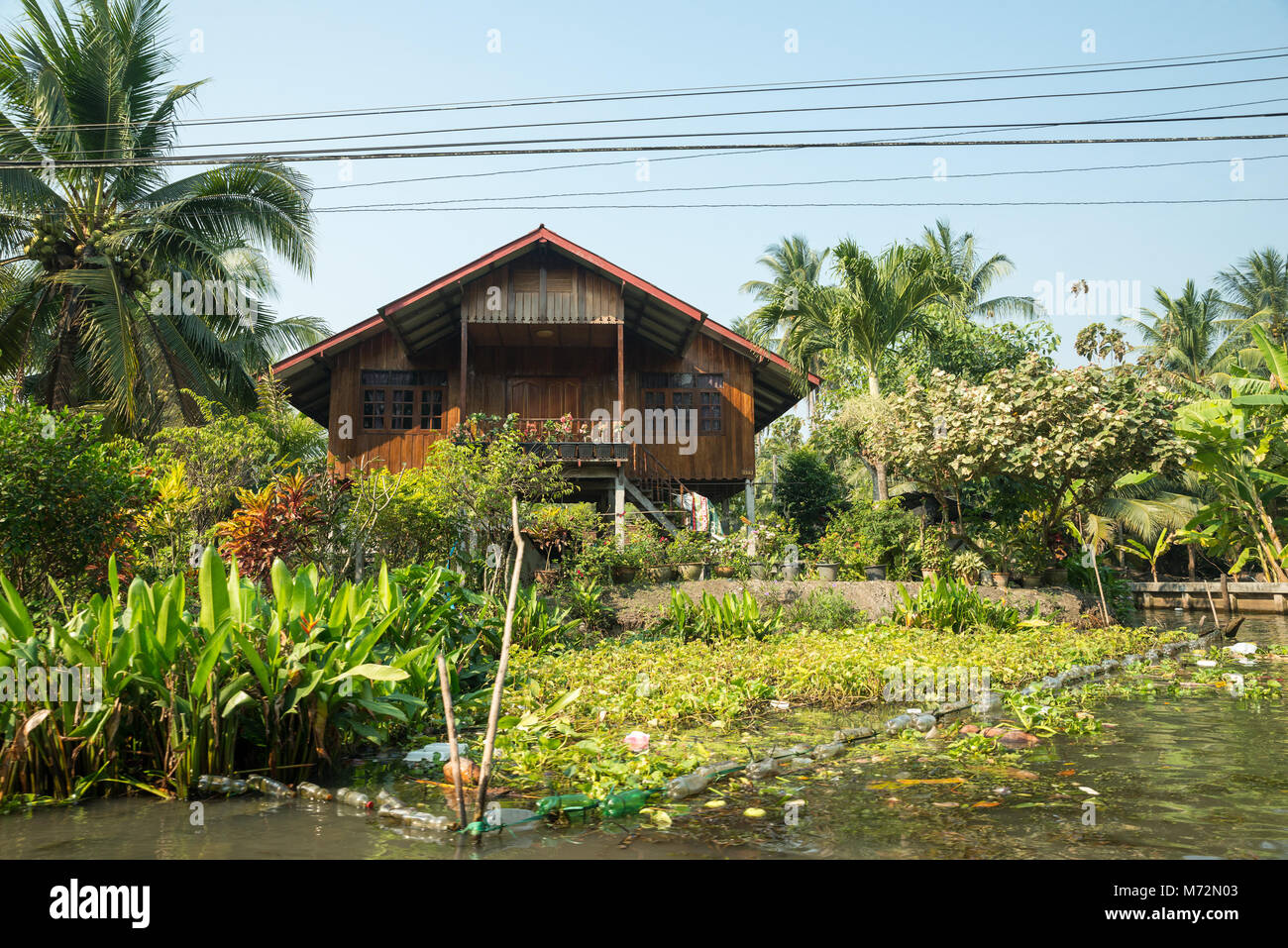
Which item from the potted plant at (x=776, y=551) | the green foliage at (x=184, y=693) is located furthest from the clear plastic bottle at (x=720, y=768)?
the potted plant at (x=776, y=551)

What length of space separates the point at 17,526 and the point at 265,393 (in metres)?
10.8

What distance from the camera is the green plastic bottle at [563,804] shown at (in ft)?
13.6

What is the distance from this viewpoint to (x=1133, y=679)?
8836 millimetres

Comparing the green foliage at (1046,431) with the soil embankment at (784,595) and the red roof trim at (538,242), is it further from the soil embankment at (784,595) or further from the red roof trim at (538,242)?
the red roof trim at (538,242)

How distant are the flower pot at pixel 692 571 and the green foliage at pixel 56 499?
7860 millimetres

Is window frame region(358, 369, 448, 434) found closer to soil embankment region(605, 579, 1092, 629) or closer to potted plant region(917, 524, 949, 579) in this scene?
soil embankment region(605, 579, 1092, 629)

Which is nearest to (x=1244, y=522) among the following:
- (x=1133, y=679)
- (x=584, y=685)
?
(x=1133, y=679)

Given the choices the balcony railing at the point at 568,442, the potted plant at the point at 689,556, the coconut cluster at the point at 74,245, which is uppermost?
the coconut cluster at the point at 74,245

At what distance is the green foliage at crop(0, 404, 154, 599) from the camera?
7.41 meters

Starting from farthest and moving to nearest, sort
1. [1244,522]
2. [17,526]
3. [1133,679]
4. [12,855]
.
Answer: [1244,522] < [1133,679] < [17,526] < [12,855]

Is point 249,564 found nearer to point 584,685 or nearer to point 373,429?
point 584,685

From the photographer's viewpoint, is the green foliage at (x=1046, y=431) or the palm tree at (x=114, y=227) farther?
the palm tree at (x=114, y=227)

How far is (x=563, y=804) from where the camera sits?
4.18 meters
